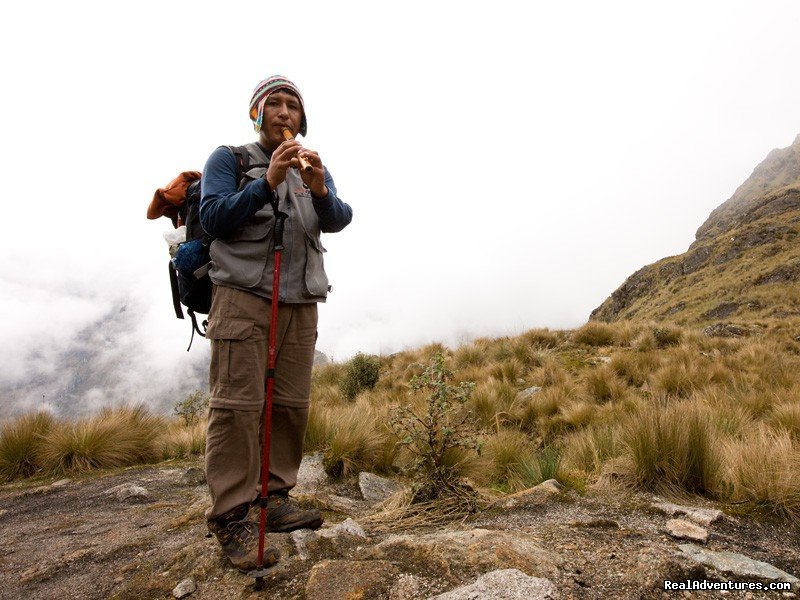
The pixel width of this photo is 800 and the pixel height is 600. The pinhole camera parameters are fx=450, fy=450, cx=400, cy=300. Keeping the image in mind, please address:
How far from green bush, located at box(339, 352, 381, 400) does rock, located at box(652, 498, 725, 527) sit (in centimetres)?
802

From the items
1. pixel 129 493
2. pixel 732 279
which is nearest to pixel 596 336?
pixel 129 493

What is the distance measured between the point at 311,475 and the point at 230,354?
97.5 inches

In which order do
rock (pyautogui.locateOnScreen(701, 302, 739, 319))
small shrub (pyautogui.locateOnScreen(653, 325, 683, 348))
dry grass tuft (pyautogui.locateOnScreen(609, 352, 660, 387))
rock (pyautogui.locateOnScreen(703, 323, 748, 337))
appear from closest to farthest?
dry grass tuft (pyautogui.locateOnScreen(609, 352, 660, 387)) → small shrub (pyautogui.locateOnScreen(653, 325, 683, 348)) → rock (pyautogui.locateOnScreen(703, 323, 748, 337)) → rock (pyautogui.locateOnScreen(701, 302, 739, 319))

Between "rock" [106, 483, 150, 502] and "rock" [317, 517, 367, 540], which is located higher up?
"rock" [317, 517, 367, 540]

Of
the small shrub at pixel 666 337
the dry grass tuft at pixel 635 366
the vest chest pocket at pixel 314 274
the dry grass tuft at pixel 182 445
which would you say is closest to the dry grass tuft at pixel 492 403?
the dry grass tuft at pixel 635 366

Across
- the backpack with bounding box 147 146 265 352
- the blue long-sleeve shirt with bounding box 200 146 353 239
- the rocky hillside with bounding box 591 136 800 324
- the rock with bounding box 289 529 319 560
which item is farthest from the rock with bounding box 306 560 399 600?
the rocky hillside with bounding box 591 136 800 324

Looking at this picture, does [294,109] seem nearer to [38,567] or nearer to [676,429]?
[38,567]

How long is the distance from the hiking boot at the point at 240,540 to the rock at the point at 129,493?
2.43 metres

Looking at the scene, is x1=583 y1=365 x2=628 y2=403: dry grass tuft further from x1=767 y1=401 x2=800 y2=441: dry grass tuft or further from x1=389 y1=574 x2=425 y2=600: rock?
x1=389 y1=574 x2=425 y2=600: rock

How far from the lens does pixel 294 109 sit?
303 centimetres

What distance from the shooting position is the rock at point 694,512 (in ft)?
7.90

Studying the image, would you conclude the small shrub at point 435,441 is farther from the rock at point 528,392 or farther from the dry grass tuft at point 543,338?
the dry grass tuft at point 543,338

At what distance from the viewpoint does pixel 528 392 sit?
25.9 feet

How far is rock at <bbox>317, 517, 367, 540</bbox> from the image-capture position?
100 inches
